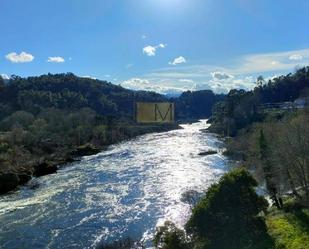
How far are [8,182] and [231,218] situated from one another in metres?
35.8

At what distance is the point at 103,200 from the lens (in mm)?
43875

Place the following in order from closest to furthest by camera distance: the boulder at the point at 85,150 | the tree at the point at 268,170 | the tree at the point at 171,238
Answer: the tree at the point at 171,238
the tree at the point at 268,170
the boulder at the point at 85,150

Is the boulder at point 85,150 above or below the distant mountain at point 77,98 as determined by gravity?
below

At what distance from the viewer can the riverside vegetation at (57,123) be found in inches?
2677

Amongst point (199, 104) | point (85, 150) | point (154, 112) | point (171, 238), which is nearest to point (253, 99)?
point (199, 104)

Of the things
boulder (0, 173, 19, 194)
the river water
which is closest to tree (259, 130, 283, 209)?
the river water

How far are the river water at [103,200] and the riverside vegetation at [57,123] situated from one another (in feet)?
21.2

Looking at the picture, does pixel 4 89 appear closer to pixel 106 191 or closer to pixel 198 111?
pixel 198 111

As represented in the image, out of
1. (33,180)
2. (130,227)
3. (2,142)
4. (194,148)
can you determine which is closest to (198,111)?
(194,148)

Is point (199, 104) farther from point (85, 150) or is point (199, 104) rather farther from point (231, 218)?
point (231, 218)

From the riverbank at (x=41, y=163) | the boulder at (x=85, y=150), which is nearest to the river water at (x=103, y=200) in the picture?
the riverbank at (x=41, y=163)

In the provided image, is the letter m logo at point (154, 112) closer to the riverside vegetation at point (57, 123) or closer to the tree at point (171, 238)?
the tree at point (171, 238)

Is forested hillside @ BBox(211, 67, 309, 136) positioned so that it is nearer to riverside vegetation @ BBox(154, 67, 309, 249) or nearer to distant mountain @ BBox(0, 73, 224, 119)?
distant mountain @ BBox(0, 73, 224, 119)

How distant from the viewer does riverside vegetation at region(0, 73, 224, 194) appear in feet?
223
